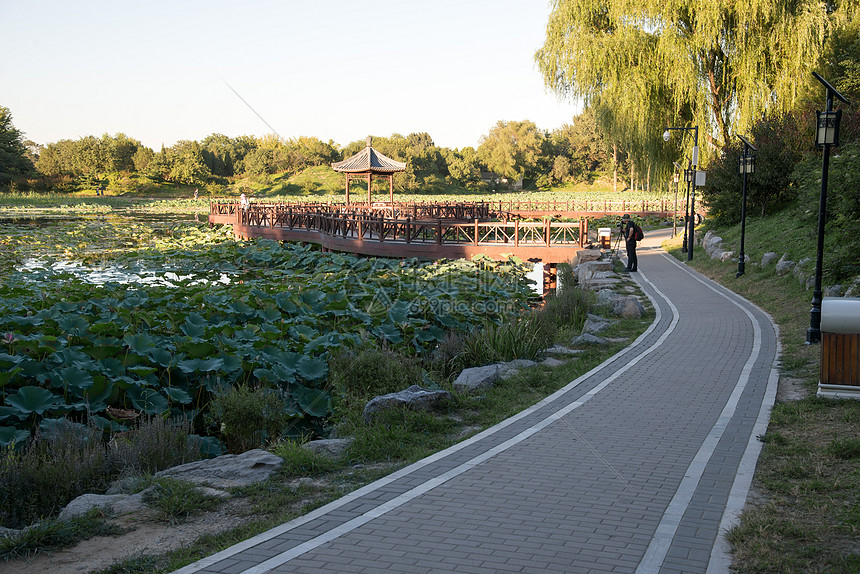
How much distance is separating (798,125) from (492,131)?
368 ft

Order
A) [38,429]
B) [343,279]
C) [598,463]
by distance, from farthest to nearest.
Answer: [343,279] → [38,429] → [598,463]

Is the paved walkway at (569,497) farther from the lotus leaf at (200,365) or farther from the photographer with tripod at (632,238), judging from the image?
Answer: the photographer with tripod at (632,238)

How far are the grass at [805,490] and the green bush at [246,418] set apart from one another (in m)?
5.31

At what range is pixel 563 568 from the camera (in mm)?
4602

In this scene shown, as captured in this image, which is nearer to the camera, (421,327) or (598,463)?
(598,463)

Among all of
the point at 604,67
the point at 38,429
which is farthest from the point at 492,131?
the point at 38,429

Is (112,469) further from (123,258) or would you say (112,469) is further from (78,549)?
(123,258)

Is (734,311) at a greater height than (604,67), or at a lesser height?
lesser

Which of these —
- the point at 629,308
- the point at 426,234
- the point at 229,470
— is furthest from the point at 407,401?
the point at 426,234

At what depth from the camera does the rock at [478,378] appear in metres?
9.75

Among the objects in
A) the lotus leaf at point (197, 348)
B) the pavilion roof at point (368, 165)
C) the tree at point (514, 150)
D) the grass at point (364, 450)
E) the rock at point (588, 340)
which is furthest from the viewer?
the tree at point (514, 150)

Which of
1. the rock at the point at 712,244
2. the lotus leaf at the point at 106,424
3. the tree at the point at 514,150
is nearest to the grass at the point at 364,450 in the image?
the lotus leaf at the point at 106,424

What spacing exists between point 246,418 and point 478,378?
11.3 ft

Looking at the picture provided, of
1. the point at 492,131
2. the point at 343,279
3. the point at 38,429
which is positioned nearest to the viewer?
the point at 38,429
